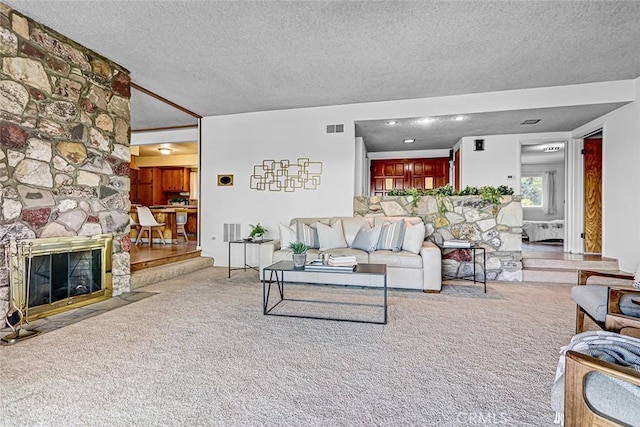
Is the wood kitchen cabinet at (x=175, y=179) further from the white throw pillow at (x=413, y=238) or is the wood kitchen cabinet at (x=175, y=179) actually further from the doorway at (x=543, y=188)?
the doorway at (x=543, y=188)

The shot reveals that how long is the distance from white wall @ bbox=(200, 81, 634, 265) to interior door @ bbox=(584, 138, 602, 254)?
1.11 m

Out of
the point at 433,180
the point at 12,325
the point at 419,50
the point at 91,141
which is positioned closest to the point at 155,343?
the point at 12,325

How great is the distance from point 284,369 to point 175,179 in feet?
27.7

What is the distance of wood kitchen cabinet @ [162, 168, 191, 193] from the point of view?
9055mm

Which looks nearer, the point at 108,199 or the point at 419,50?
the point at 419,50

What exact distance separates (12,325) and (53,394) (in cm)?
149

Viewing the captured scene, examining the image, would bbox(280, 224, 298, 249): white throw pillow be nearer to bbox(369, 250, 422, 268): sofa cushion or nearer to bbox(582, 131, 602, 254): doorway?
bbox(369, 250, 422, 268): sofa cushion

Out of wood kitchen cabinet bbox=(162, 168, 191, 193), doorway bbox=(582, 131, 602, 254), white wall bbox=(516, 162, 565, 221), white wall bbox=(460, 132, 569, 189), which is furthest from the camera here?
white wall bbox=(516, 162, 565, 221)

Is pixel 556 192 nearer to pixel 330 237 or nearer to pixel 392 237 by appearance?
pixel 392 237

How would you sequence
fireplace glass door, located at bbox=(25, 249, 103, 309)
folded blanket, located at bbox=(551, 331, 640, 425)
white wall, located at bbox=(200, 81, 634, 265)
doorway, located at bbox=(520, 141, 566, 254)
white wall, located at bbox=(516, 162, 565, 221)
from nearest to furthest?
folded blanket, located at bbox=(551, 331, 640, 425)
fireplace glass door, located at bbox=(25, 249, 103, 309)
white wall, located at bbox=(200, 81, 634, 265)
doorway, located at bbox=(520, 141, 566, 254)
white wall, located at bbox=(516, 162, 565, 221)

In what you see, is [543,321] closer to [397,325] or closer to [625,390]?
[397,325]

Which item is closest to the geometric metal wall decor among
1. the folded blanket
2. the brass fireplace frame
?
the brass fireplace frame

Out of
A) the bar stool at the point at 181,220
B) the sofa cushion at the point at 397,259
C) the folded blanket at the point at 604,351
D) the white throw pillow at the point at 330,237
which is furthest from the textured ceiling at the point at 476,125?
the bar stool at the point at 181,220

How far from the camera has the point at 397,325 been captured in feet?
8.93
